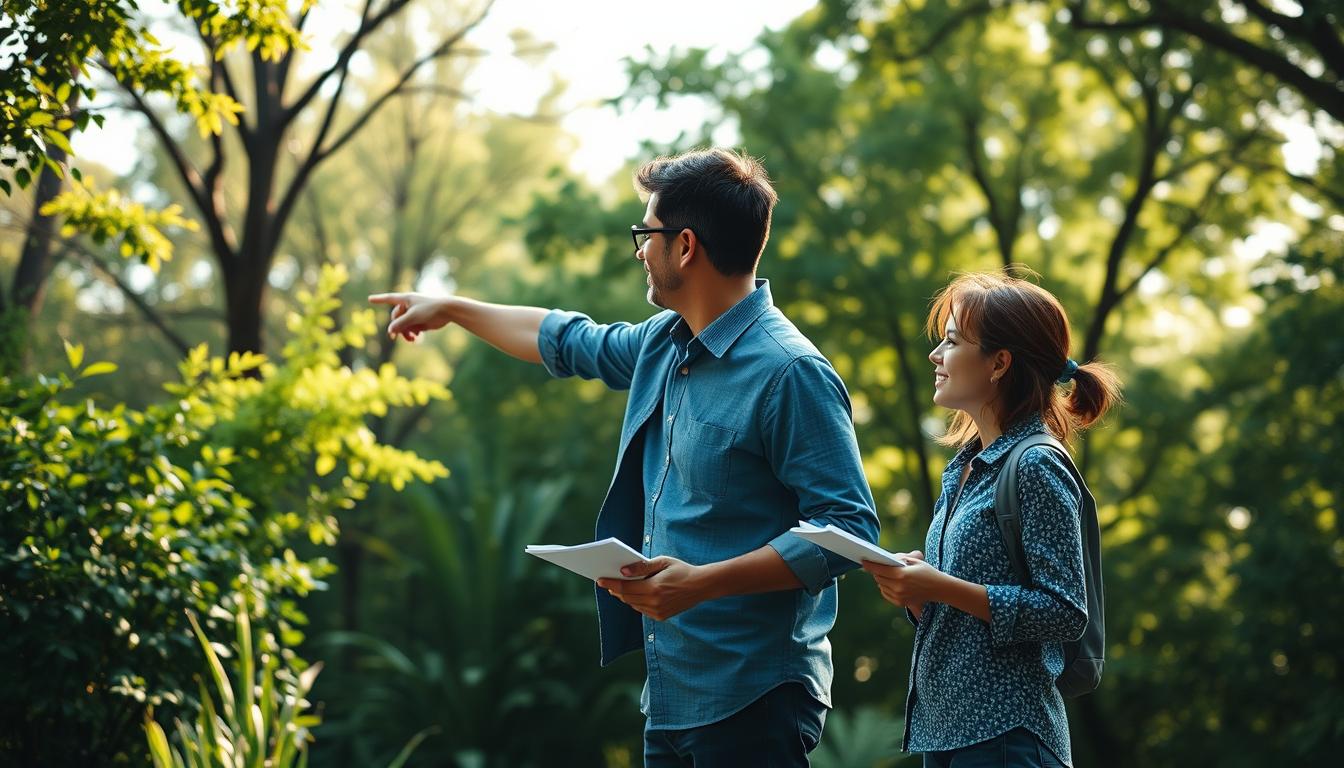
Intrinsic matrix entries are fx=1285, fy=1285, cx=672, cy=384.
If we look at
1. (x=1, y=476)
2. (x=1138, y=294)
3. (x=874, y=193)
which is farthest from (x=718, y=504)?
(x=1138, y=294)

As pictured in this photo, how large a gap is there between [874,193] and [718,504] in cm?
995

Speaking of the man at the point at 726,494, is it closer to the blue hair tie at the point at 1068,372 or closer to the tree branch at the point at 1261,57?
the blue hair tie at the point at 1068,372

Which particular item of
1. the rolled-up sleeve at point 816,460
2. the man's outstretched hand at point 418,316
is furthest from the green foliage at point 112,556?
the rolled-up sleeve at point 816,460

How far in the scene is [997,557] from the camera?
7.77 feet

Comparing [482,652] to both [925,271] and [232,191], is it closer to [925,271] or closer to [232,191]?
[925,271]

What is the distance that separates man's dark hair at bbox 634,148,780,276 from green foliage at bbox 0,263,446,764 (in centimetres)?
193

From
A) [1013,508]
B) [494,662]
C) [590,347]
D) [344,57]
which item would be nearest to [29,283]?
[344,57]

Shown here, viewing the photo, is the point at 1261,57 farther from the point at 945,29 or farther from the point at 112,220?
the point at 112,220

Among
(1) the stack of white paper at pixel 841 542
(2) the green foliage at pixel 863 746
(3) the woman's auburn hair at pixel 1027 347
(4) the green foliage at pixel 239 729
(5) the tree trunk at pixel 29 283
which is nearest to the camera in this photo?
(1) the stack of white paper at pixel 841 542

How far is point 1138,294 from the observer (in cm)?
1397

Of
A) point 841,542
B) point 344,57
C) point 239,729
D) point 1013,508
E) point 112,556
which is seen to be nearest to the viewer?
point 841,542

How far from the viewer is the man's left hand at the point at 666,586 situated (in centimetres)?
229

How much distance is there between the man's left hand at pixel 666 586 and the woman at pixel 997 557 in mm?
312

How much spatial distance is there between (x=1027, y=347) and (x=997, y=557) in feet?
1.33
